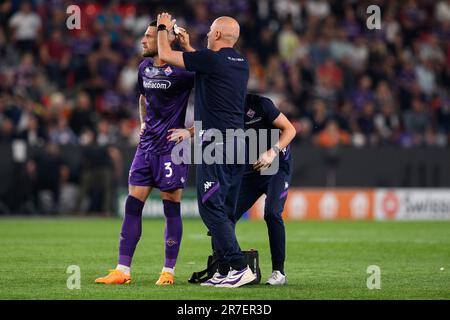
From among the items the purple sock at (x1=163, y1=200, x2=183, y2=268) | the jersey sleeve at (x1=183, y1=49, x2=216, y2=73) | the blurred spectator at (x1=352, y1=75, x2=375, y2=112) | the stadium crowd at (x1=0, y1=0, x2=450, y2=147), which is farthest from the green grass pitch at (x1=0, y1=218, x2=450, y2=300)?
the blurred spectator at (x1=352, y1=75, x2=375, y2=112)

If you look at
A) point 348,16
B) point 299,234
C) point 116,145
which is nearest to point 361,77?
point 348,16

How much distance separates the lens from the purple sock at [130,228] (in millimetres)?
9867

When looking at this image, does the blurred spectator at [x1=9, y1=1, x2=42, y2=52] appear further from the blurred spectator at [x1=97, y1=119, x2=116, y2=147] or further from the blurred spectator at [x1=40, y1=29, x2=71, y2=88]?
the blurred spectator at [x1=97, y1=119, x2=116, y2=147]

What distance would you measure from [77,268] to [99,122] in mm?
11381

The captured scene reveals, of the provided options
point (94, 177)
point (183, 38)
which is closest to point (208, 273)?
point (183, 38)

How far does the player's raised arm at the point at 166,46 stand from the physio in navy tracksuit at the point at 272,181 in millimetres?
1201

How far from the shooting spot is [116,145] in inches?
856

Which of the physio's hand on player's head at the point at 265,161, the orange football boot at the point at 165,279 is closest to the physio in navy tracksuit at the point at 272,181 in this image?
the physio's hand on player's head at the point at 265,161

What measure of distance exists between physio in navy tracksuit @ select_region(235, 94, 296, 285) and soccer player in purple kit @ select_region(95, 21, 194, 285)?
69 cm

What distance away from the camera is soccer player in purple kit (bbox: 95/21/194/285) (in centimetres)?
977

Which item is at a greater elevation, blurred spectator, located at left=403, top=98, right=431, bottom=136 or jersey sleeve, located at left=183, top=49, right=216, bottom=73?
jersey sleeve, located at left=183, top=49, right=216, bottom=73

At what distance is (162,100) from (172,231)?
130 cm

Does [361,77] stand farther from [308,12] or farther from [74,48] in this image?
[74,48]

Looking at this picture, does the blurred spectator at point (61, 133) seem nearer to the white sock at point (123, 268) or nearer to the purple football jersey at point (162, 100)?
the purple football jersey at point (162, 100)
